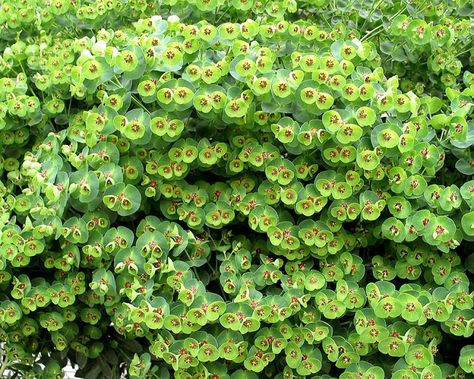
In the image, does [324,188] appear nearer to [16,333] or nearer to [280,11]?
[280,11]

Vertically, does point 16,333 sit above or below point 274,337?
below

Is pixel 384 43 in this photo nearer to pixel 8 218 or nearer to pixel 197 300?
pixel 197 300

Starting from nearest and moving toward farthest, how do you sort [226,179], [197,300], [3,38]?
[197,300]
[226,179]
[3,38]

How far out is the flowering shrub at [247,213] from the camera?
1.70m

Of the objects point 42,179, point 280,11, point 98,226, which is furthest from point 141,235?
point 280,11

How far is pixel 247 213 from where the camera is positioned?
1782mm

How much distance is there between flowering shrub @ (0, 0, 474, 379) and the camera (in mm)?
1703

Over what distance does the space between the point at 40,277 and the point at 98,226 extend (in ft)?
0.87

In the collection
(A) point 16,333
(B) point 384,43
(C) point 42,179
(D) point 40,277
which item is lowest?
(A) point 16,333

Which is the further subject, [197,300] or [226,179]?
[226,179]

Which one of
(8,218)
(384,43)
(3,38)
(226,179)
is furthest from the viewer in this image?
(3,38)

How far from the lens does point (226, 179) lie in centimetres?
195

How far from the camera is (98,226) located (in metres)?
1.78

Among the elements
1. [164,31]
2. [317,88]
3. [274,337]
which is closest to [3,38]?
[164,31]
